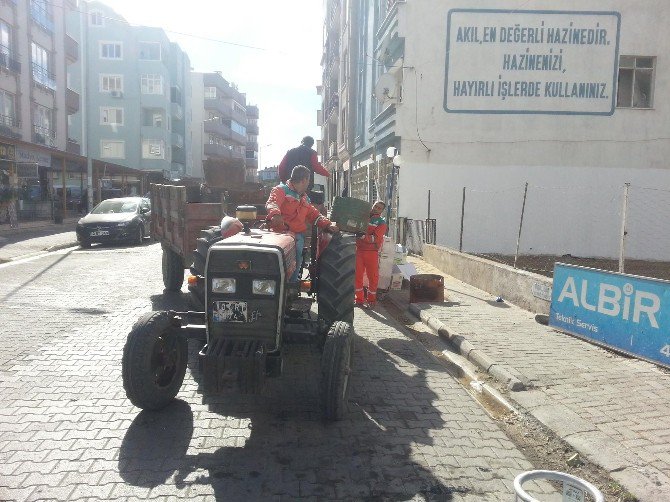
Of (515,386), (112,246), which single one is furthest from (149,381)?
(112,246)

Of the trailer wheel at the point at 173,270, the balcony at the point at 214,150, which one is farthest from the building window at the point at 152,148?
the trailer wheel at the point at 173,270

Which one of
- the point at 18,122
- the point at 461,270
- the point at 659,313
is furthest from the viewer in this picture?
the point at 18,122

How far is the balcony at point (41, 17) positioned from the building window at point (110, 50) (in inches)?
700

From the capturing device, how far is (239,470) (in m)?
3.68

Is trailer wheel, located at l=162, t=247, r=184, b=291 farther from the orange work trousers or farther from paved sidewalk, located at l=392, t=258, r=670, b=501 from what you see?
paved sidewalk, located at l=392, t=258, r=670, b=501

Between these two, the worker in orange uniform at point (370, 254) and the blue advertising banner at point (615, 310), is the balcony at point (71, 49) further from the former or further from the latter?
the blue advertising banner at point (615, 310)

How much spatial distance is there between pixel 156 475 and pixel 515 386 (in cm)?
344

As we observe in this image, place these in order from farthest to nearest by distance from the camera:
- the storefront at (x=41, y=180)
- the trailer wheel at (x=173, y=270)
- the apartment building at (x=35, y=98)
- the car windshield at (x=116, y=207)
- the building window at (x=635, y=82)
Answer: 1. the apartment building at (x=35, y=98)
2. the storefront at (x=41, y=180)
3. the car windshield at (x=116, y=207)
4. the building window at (x=635, y=82)
5. the trailer wheel at (x=173, y=270)

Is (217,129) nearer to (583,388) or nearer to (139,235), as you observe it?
(139,235)

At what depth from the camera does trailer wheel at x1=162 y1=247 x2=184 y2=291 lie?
990 centimetres

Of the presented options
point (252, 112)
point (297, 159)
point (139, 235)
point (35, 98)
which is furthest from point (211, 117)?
point (297, 159)

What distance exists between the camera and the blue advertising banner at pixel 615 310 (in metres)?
6.02

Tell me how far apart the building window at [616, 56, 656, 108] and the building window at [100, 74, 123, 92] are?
45384 mm

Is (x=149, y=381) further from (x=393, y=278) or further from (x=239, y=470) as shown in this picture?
(x=393, y=278)
